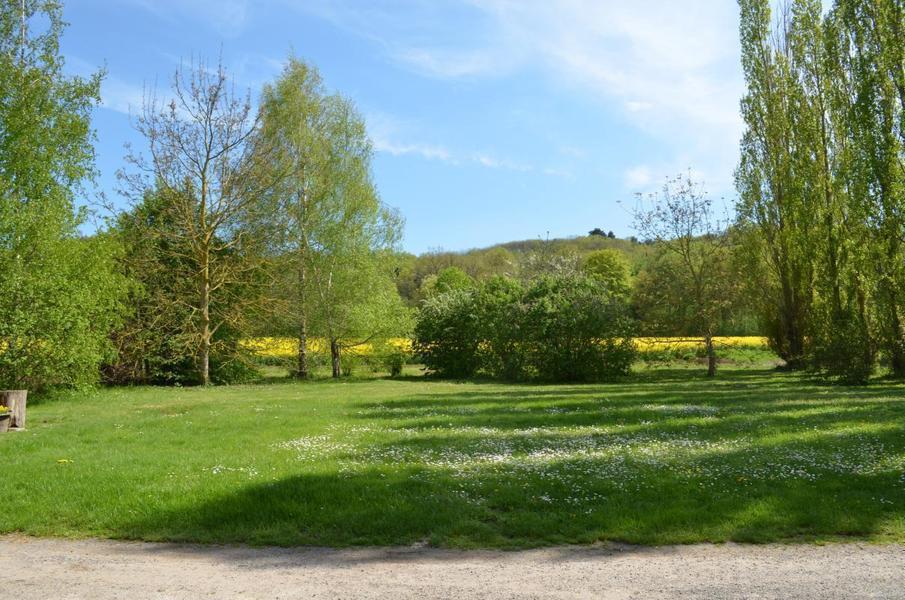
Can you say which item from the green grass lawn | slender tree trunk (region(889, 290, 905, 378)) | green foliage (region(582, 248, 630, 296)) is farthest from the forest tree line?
green foliage (region(582, 248, 630, 296))

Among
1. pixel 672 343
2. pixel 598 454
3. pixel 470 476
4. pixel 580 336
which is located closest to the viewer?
pixel 470 476

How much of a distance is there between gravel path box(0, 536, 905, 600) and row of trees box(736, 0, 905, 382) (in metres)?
19.6

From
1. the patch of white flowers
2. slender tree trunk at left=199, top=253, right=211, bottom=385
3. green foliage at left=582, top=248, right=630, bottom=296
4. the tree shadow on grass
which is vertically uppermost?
green foliage at left=582, top=248, right=630, bottom=296

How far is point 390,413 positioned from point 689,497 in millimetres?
8466

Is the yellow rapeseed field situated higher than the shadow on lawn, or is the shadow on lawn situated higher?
the yellow rapeseed field

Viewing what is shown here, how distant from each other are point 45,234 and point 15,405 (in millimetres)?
7233

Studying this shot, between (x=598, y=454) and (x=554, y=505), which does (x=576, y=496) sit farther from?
(x=598, y=454)

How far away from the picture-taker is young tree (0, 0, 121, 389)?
18734mm

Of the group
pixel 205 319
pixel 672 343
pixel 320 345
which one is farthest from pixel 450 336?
pixel 205 319

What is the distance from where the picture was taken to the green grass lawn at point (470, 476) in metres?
6.99

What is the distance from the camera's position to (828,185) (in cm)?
2695

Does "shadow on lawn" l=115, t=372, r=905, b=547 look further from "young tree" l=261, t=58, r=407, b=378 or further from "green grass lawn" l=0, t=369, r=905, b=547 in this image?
"young tree" l=261, t=58, r=407, b=378

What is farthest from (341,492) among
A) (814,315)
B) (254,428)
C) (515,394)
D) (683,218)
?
(683,218)

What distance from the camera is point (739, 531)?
672 cm
